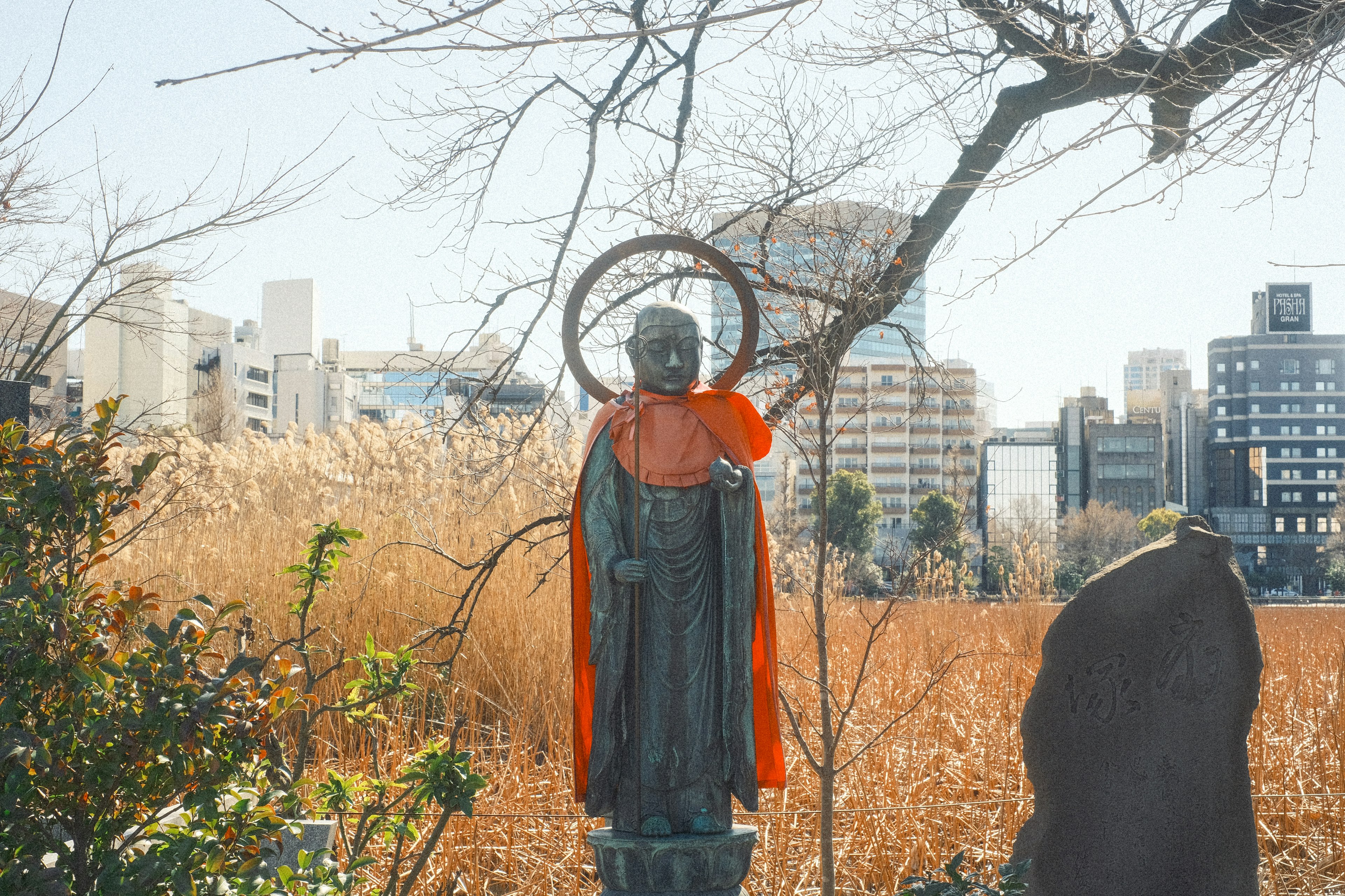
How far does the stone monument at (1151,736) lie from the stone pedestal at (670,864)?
1597mm

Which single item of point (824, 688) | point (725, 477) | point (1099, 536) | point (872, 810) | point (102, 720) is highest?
point (725, 477)

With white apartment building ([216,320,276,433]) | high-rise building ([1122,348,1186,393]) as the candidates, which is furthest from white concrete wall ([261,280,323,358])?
high-rise building ([1122,348,1186,393])

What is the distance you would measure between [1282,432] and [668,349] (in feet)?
224

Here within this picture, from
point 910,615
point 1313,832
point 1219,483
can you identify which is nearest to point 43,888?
point 1313,832

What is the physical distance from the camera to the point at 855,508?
36.8 m

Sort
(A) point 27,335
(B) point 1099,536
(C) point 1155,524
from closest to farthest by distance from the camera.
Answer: (A) point 27,335 → (C) point 1155,524 → (B) point 1099,536

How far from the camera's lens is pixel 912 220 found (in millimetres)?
5105

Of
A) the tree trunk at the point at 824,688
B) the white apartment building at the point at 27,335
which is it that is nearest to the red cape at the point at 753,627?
the tree trunk at the point at 824,688

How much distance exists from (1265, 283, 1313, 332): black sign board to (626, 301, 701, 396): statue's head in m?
69.2

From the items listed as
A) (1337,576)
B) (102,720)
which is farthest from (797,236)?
(1337,576)

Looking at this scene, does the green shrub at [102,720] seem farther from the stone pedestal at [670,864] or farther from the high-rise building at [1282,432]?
the high-rise building at [1282,432]

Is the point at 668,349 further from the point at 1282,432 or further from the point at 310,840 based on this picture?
the point at 1282,432

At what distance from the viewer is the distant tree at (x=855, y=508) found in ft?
117

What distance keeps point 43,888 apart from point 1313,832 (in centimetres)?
489
